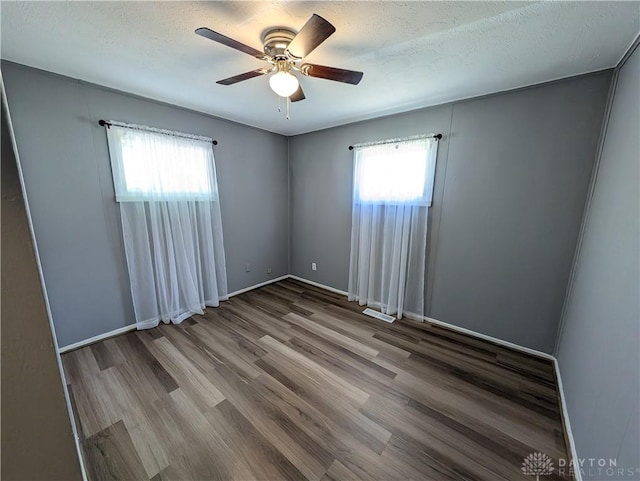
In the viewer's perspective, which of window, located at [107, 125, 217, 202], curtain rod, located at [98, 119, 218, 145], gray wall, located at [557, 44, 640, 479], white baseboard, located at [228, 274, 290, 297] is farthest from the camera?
white baseboard, located at [228, 274, 290, 297]

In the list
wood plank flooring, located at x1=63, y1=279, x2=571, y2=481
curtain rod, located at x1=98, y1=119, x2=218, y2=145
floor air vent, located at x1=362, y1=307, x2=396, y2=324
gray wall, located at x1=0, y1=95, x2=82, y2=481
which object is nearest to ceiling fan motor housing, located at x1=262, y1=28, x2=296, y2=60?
gray wall, located at x1=0, y1=95, x2=82, y2=481

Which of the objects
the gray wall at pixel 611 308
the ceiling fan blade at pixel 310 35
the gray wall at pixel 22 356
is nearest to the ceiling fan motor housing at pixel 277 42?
the ceiling fan blade at pixel 310 35

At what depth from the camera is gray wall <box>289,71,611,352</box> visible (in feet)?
6.04

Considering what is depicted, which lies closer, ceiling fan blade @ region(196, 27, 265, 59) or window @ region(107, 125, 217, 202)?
ceiling fan blade @ region(196, 27, 265, 59)

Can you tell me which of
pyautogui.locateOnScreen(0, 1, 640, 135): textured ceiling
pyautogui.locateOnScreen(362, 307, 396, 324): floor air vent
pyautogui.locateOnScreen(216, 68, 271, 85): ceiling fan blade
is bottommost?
pyautogui.locateOnScreen(362, 307, 396, 324): floor air vent

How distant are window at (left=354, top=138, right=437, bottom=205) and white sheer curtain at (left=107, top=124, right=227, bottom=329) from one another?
1.80m

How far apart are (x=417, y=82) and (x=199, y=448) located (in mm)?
2945

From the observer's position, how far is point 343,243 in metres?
3.31

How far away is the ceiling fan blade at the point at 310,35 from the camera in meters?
1.04

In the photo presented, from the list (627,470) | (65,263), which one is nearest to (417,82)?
(627,470)

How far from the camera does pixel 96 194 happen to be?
6.88ft

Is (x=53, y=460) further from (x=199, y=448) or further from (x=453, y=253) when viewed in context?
(x=453, y=253)

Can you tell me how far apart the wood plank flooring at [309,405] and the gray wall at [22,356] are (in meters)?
0.94

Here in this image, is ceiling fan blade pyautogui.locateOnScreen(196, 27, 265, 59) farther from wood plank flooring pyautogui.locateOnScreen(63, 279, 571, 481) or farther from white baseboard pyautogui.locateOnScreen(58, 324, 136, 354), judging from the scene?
white baseboard pyautogui.locateOnScreen(58, 324, 136, 354)
